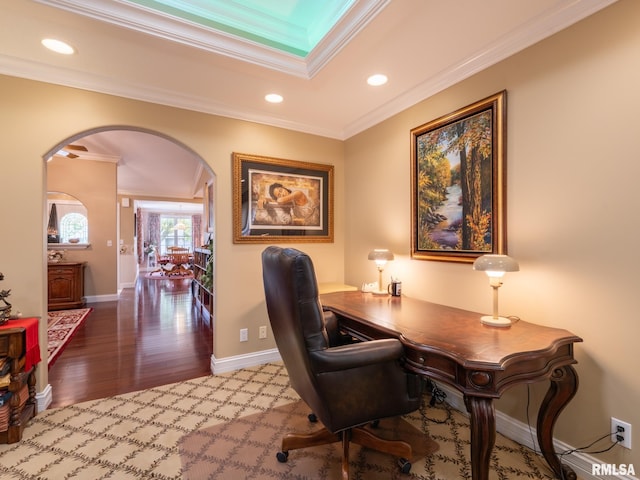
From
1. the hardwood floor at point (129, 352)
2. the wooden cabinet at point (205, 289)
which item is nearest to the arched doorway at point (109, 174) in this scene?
the wooden cabinet at point (205, 289)

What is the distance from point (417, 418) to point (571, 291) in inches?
53.4

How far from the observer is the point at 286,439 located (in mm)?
1737

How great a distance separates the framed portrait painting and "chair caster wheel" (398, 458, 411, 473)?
2174mm

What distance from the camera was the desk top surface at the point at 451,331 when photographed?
1337 mm

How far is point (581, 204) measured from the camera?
161 centimetres

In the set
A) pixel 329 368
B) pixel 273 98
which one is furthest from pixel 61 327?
pixel 329 368

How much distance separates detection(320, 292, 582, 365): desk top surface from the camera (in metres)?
1.34

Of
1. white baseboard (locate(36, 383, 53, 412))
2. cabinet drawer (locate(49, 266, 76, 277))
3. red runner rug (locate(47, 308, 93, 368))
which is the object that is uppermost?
cabinet drawer (locate(49, 266, 76, 277))

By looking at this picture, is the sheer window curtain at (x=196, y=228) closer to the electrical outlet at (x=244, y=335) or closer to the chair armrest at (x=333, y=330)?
the electrical outlet at (x=244, y=335)

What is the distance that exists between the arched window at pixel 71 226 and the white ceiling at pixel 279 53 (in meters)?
5.17

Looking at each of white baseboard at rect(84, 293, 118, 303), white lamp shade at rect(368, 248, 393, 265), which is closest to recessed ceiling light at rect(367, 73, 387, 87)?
white lamp shade at rect(368, 248, 393, 265)

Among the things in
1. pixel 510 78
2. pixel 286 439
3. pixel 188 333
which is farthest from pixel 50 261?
pixel 510 78

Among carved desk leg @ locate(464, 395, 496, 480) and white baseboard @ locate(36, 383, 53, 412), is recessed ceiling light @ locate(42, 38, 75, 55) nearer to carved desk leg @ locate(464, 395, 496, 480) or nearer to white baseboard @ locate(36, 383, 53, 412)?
white baseboard @ locate(36, 383, 53, 412)

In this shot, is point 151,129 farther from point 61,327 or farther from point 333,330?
point 61,327
